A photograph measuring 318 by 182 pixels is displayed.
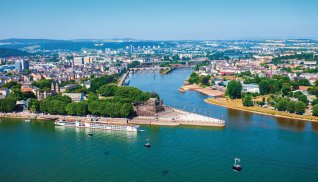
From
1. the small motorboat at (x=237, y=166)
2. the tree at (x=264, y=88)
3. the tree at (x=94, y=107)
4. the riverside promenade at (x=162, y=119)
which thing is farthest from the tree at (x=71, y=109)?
the tree at (x=264, y=88)

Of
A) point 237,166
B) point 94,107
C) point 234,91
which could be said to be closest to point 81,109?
point 94,107

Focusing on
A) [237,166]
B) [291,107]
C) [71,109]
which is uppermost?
[291,107]

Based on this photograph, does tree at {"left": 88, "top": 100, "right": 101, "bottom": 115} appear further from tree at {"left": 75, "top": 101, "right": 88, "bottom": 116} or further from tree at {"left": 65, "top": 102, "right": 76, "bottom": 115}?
tree at {"left": 65, "top": 102, "right": 76, "bottom": 115}

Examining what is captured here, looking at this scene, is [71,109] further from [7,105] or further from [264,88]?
[264,88]

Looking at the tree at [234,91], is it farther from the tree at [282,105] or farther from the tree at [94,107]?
the tree at [94,107]

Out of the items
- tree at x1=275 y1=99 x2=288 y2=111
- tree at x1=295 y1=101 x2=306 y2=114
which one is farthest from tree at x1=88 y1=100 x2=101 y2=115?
tree at x1=295 y1=101 x2=306 y2=114

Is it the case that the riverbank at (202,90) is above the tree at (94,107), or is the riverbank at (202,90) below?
below

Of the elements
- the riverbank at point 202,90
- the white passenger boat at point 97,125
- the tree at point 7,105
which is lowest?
the riverbank at point 202,90

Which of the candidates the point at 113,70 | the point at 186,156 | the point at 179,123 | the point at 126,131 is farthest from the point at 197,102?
the point at 113,70
